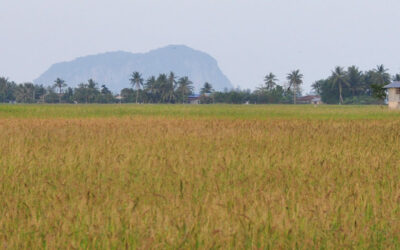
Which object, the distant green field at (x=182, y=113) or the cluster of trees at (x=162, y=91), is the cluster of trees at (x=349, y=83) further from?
the distant green field at (x=182, y=113)

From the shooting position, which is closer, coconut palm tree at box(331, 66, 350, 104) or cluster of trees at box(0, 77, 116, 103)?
coconut palm tree at box(331, 66, 350, 104)

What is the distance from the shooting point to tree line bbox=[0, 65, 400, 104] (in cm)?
12581

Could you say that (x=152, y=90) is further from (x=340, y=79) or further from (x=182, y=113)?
(x=182, y=113)

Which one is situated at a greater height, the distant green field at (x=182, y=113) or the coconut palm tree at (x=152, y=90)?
the coconut palm tree at (x=152, y=90)

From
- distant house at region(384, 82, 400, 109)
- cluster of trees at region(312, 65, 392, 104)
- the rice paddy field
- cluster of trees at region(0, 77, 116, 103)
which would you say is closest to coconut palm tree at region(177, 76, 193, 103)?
cluster of trees at region(0, 77, 116, 103)

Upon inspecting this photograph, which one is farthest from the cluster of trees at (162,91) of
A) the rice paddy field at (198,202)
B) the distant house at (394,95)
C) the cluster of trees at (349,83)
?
the rice paddy field at (198,202)

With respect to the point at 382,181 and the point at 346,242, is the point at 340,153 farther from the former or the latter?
the point at 346,242

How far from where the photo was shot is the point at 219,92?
457 feet

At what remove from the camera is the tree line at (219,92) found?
126 m

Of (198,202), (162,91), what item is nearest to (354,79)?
(162,91)

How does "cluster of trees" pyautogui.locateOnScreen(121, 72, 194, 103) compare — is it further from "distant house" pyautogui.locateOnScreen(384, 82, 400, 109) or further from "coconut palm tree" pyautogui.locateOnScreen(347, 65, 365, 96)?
"distant house" pyautogui.locateOnScreen(384, 82, 400, 109)

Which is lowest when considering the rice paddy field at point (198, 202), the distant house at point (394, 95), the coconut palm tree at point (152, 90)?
the rice paddy field at point (198, 202)

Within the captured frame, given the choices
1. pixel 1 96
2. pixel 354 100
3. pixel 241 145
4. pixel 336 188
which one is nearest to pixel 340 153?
pixel 241 145

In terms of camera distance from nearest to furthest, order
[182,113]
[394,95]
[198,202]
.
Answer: [198,202]
[182,113]
[394,95]
